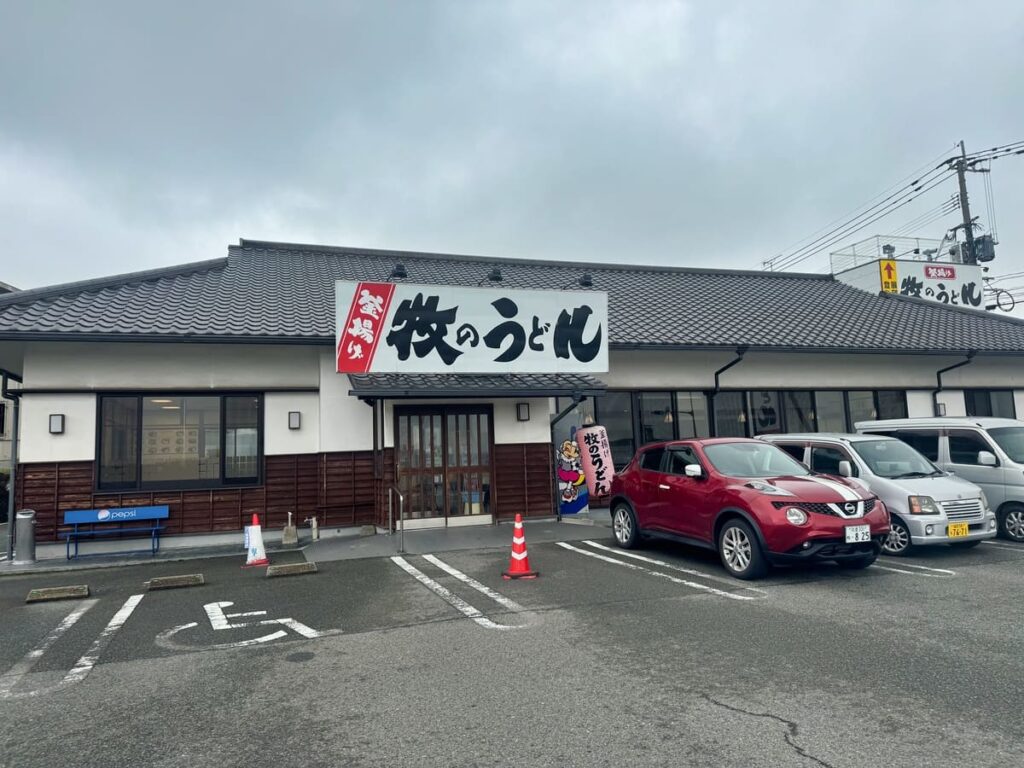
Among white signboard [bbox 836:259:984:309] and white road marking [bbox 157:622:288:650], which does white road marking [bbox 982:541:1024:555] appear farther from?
white signboard [bbox 836:259:984:309]

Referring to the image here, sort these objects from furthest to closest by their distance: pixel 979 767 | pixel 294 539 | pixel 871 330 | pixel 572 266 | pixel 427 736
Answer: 1. pixel 572 266
2. pixel 871 330
3. pixel 294 539
4. pixel 427 736
5. pixel 979 767

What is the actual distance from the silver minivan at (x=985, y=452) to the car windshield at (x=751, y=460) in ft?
12.2

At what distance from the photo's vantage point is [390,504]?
10789mm

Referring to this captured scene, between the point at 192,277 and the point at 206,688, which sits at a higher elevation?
the point at 192,277

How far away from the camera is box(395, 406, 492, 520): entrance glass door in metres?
11.2

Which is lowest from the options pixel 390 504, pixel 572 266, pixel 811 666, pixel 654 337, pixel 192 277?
pixel 811 666

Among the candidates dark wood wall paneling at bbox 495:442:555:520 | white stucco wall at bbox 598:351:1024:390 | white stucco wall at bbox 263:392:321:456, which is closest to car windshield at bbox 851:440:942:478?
white stucco wall at bbox 598:351:1024:390

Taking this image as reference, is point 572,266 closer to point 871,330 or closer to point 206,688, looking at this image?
point 871,330

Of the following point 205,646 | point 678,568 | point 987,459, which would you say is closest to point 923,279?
point 987,459

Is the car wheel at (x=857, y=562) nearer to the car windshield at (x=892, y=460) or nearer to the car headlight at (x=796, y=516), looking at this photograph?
the car headlight at (x=796, y=516)

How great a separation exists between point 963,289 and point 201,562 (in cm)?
2446

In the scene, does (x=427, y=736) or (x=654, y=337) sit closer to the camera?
(x=427, y=736)

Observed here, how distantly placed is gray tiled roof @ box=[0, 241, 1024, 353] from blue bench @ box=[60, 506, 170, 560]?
2.78 m

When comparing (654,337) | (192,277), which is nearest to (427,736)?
(654,337)
